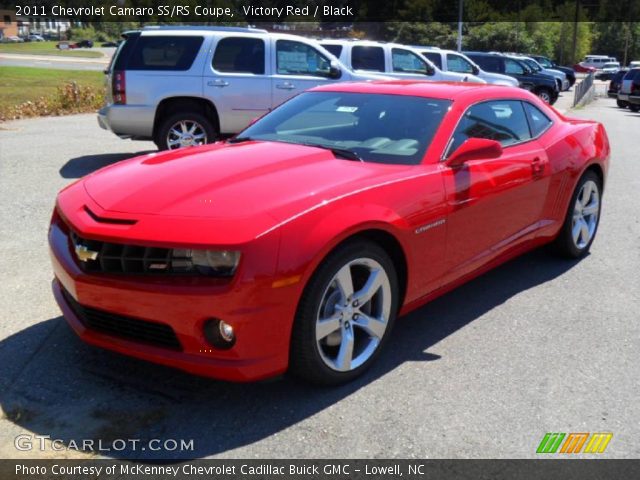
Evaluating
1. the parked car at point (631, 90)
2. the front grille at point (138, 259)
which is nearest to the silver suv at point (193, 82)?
the front grille at point (138, 259)

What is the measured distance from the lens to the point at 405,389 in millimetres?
3383

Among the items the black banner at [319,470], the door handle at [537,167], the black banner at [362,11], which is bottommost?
the black banner at [319,470]

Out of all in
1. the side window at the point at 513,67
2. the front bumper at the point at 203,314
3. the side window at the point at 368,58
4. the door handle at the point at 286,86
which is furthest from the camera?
the side window at the point at 513,67

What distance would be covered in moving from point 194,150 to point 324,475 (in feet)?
→ 7.60

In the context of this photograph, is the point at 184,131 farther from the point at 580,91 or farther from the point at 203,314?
the point at 580,91

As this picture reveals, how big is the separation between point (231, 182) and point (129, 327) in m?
0.89

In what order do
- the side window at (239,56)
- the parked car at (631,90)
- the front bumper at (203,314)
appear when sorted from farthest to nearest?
1. the parked car at (631,90)
2. the side window at (239,56)
3. the front bumper at (203,314)

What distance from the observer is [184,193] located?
10.8ft

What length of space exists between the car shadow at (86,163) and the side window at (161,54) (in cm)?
153

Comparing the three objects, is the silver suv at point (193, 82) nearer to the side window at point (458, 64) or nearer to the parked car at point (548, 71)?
the side window at point (458, 64)

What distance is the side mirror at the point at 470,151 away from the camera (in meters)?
3.94

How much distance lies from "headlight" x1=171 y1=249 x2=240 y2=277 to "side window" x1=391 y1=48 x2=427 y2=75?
11767 mm

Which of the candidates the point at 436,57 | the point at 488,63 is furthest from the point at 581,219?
the point at 488,63

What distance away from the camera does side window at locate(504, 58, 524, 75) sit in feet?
90.9
